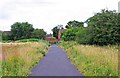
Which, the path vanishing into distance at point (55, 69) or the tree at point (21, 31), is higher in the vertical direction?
the tree at point (21, 31)

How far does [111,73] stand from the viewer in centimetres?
1298

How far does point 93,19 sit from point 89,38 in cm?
254

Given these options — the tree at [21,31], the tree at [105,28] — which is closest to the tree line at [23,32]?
the tree at [21,31]

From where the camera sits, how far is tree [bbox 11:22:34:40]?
122375 mm

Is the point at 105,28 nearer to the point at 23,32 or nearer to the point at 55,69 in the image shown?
→ the point at 55,69

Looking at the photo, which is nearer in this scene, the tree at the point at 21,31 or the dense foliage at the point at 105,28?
the dense foliage at the point at 105,28

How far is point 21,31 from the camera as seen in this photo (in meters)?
125

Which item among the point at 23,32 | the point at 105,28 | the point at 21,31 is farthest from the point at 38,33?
the point at 105,28

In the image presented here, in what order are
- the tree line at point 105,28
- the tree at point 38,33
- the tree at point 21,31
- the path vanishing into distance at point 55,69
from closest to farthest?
the path vanishing into distance at point 55,69, the tree line at point 105,28, the tree at point 21,31, the tree at point 38,33

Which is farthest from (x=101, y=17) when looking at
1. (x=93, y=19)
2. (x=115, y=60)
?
(x=115, y=60)

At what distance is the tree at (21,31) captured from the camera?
122375 millimetres

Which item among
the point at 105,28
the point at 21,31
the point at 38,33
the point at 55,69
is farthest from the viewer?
the point at 21,31

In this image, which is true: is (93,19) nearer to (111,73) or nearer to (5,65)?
(5,65)

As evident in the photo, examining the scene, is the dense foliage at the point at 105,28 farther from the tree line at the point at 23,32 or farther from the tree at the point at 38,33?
the tree at the point at 38,33
